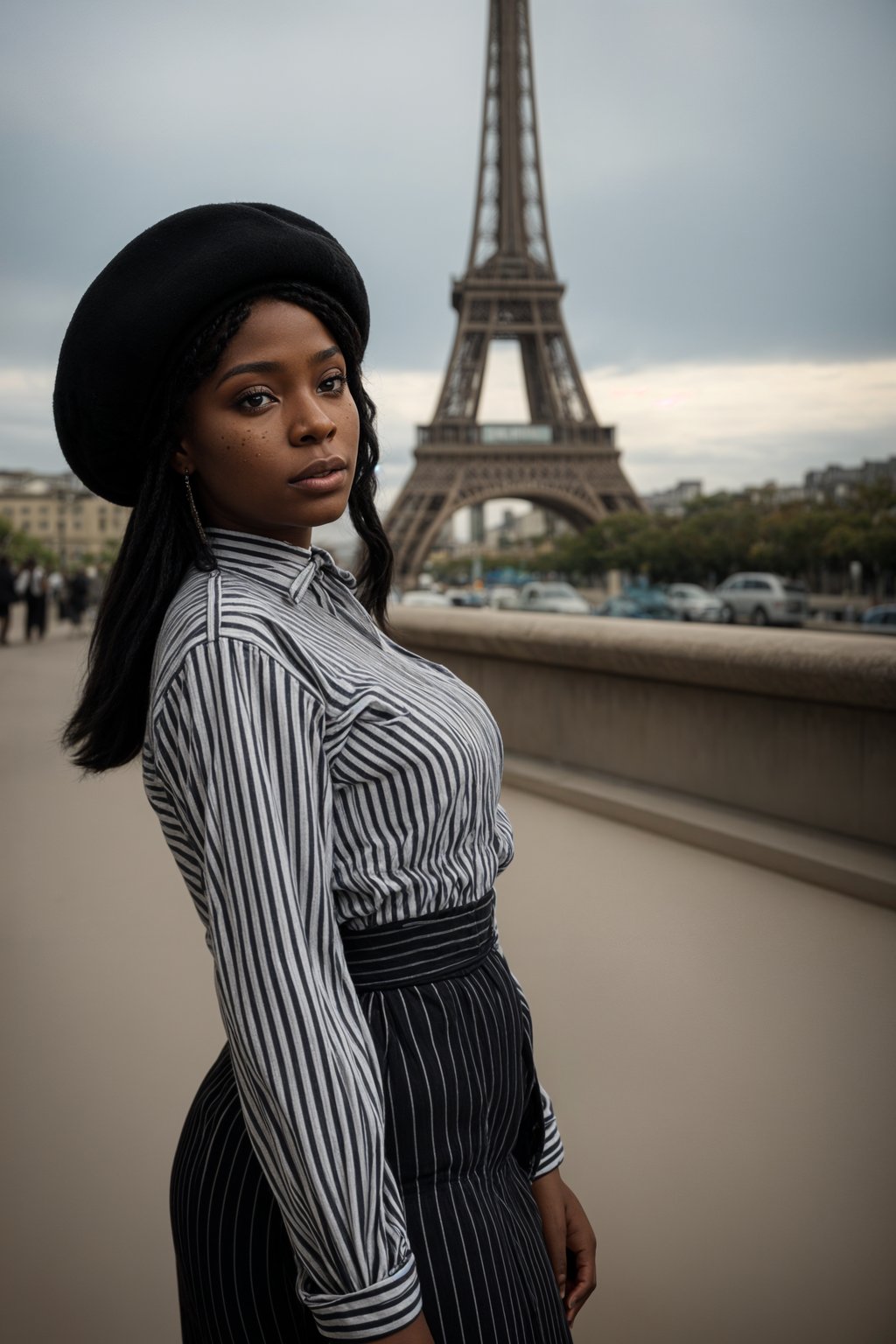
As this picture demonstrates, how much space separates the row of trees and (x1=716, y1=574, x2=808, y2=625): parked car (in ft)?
21.6

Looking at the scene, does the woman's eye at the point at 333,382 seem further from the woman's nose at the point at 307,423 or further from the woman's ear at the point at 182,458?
the woman's ear at the point at 182,458

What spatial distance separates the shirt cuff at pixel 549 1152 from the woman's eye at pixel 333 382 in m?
0.82

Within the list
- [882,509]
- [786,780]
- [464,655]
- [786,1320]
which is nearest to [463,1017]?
[786,1320]

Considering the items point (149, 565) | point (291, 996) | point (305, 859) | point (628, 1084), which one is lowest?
point (628, 1084)

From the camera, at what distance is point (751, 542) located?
4134 centimetres

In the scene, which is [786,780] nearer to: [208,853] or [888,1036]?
[888,1036]

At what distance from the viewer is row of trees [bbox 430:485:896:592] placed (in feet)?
117

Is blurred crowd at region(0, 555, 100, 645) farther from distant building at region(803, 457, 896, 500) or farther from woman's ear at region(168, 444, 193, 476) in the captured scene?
distant building at region(803, 457, 896, 500)

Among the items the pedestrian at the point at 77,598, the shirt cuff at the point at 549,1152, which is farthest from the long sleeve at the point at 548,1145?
the pedestrian at the point at 77,598

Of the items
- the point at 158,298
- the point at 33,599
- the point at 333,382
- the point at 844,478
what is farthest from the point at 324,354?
the point at 844,478

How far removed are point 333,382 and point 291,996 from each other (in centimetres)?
61

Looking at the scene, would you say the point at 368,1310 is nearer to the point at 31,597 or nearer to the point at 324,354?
the point at 324,354

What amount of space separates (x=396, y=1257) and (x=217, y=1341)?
0.94 ft

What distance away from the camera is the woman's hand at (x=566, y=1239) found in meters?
1.30
